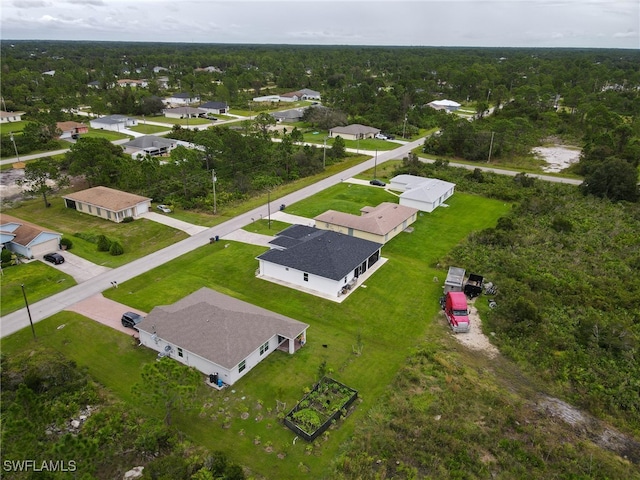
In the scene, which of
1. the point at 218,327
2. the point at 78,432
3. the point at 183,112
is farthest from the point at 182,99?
the point at 78,432

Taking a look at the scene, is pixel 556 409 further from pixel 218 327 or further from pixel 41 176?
pixel 41 176

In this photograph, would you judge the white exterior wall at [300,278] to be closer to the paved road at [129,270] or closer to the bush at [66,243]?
the paved road at [129,270]

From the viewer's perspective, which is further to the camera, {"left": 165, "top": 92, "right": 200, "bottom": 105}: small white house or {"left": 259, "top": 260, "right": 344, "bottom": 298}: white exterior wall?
{"left": 165, "top": 92, "right": 200, "bottom": 105}: small white house

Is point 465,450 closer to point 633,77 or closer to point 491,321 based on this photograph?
point 491,321

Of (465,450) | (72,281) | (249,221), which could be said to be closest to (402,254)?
(249,221)

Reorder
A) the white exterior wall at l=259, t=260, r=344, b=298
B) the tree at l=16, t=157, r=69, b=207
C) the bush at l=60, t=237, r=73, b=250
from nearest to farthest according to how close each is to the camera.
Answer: the white exterior wall at l=259, t=260, r=344, b=298, the bush at l=60, t=237, r=73, b=250, the tree at l=16, t=157, r=69, b=207

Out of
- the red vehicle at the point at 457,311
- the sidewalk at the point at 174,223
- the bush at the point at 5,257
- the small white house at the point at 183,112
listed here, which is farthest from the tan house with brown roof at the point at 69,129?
the red vehicle at the point at 457,311

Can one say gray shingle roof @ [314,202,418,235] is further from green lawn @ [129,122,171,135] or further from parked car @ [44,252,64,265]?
green lawn @ [129,122,171,135]

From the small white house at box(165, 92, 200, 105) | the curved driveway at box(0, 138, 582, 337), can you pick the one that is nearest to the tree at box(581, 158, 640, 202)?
the curved driveway at box(0, 138, 582, 337)
